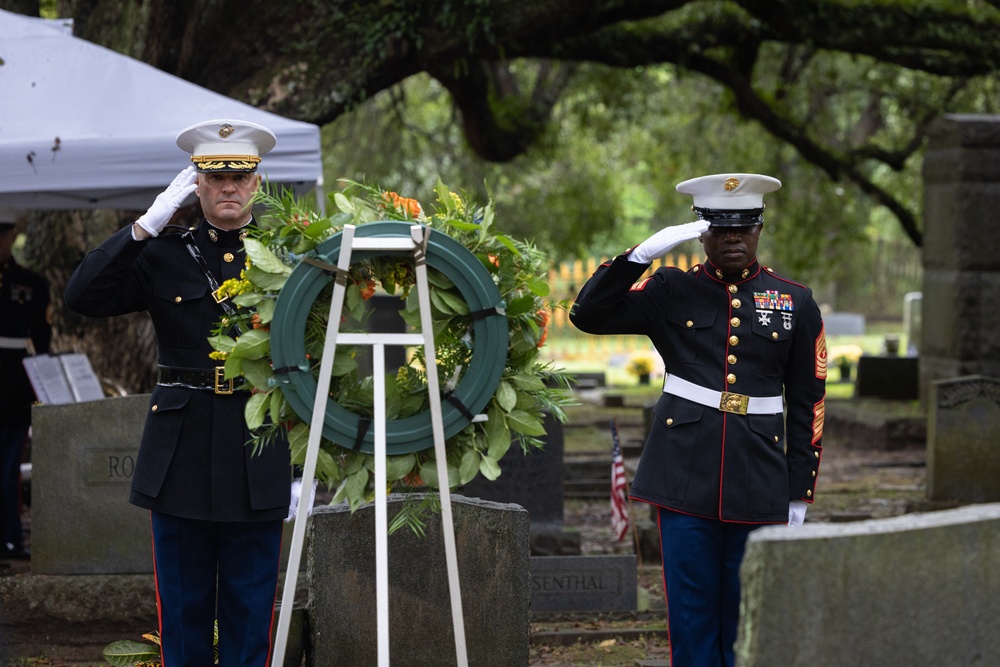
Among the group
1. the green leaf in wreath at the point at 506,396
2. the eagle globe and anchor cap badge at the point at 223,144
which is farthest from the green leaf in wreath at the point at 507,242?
the eagle globe and anchor cap badge at the point at 223,144

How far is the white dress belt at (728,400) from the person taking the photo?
4.07 m

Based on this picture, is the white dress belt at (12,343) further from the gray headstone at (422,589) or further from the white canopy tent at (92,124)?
the gray headstone at (422,589)

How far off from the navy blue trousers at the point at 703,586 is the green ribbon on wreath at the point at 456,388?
0.99m

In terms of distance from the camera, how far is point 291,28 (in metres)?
9.45

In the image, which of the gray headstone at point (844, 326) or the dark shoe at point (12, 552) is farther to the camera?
the gray headstone at point (844, 326)

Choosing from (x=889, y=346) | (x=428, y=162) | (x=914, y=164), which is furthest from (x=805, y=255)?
(x=428, y=162)

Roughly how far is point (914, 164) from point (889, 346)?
4585 millimetres

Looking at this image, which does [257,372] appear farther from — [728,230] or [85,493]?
[85,493]

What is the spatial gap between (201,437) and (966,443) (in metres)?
6.41

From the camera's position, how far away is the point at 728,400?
4.08m

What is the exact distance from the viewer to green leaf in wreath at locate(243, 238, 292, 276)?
3.44m

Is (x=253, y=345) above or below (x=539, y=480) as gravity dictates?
above

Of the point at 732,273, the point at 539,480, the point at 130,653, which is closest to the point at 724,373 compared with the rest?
the point at 732,273

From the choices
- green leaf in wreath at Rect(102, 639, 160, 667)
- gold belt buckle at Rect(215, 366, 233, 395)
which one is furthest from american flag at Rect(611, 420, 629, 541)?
gold belt buckle at Rect(215, 366, 233, 395)
